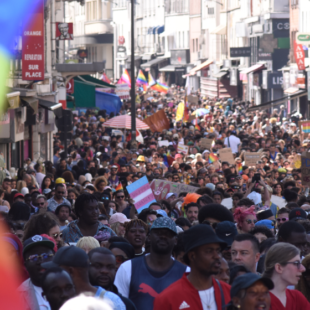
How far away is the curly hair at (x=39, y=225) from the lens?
6.49 meters

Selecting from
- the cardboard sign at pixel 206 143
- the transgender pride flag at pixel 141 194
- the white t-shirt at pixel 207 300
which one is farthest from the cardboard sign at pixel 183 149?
the white t-shirt at pixel 207 300

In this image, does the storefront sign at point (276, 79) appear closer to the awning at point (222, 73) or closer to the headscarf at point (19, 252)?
the awning at point (222, 73)

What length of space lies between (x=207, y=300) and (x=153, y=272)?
868mm

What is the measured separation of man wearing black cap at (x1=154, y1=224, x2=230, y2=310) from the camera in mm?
4141

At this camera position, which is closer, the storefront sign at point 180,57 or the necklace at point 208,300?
the necklace at point 208,300

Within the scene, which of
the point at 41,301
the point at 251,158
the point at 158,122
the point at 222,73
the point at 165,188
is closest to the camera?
the point at 41,301

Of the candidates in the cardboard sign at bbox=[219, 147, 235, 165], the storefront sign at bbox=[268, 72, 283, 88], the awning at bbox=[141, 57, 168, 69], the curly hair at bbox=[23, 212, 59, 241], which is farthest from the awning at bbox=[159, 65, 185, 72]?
the curly hair at bbox=[23, 212, 59, 241]

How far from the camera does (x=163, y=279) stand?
16.3ft

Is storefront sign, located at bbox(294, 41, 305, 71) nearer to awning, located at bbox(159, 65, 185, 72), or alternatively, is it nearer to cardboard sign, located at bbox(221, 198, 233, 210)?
cardboard sign, located at bbox(221, 198, 233, 210)

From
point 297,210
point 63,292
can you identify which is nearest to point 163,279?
point 63,292

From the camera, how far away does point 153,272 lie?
16.4 feet

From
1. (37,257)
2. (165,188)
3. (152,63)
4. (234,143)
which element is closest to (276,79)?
(234,143)

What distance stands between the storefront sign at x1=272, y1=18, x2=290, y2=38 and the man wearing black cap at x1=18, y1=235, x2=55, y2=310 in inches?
1833

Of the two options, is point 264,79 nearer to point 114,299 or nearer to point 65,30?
point 65,30
